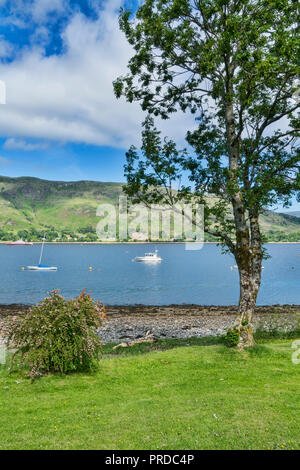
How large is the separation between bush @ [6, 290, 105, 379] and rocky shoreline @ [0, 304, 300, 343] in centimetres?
1349

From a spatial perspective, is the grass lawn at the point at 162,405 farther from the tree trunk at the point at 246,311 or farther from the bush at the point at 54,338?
the tree trunk at the point at 246,311

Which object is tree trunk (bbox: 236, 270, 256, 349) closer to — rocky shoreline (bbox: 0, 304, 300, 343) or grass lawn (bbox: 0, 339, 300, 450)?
grass lawn (bbox: 0, 339, 300, 450)

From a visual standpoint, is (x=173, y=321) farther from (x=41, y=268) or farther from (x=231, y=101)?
(x=41, y=268)

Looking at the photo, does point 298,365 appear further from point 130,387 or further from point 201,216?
point 201,216

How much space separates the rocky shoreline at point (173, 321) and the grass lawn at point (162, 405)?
1236cm

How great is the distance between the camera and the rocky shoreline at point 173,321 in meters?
27.0

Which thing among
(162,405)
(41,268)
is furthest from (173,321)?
(41,268)

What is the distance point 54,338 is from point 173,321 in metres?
26.4

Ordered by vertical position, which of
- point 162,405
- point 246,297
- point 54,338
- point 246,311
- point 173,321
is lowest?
point 173,321

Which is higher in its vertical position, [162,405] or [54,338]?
[54,338]

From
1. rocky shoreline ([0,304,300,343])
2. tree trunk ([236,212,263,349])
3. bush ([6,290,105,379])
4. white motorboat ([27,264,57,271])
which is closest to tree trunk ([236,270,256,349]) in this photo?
tree trunk ([236,212,263,349])

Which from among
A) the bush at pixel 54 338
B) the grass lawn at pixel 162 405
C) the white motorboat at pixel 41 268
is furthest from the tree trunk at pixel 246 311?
the white motorboat at pixel 41 268

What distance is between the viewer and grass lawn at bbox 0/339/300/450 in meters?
7.38

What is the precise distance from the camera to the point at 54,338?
38.8 feet
